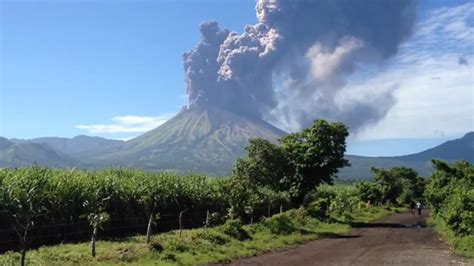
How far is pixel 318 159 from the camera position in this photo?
46.2 metres

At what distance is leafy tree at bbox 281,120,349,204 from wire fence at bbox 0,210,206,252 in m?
15.6

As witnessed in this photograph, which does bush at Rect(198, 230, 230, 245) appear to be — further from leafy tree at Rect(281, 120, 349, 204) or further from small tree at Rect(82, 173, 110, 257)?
leafy tree at Rect(281, 120, 349, 204)

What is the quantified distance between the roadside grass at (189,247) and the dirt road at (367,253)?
3.88 feet

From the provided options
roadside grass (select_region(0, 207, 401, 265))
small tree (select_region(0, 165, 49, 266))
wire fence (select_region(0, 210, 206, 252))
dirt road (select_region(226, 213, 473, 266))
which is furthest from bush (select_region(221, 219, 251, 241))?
small tree (select_region(0, 165, 49, 266))

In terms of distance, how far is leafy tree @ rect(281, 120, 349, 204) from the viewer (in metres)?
46.2

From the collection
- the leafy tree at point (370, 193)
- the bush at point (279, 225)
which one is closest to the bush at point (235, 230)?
the bush at point (279, 225)

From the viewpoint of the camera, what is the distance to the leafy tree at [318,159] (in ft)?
152

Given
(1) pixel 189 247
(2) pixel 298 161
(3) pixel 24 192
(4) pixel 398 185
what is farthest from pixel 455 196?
(4) pixel 398 185

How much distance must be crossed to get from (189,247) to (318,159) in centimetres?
2444

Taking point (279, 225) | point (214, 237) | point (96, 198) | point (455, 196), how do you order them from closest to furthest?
point (214, 237), point (96, 198), point (455, 196), point (279, 225)

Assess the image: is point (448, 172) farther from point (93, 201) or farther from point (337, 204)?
point (93, 201)

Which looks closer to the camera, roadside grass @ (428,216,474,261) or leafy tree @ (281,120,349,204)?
roadside grass @ (428,216,474,261)

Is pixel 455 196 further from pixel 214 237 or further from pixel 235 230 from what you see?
pixel 214 237

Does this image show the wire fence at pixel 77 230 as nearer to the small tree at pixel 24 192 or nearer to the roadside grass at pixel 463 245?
the small tree at pixel 24 192
